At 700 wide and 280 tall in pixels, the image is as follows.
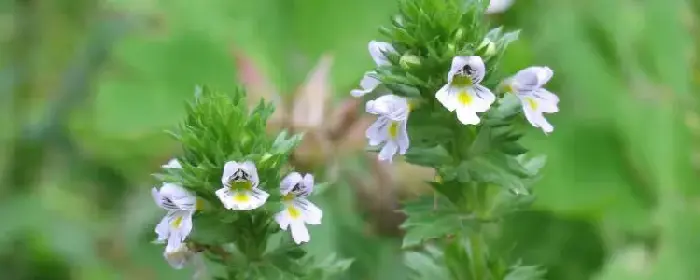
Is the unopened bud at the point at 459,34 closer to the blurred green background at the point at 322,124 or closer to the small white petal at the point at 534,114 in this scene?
the small white petal at the point at 534,114

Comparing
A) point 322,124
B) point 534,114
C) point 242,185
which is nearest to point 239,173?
point 242,185

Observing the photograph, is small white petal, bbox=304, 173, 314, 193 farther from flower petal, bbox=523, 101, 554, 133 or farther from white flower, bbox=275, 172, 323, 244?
flower petal, bbox=523, 101, 554, 133

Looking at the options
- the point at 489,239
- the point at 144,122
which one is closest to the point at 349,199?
the point at 489,239

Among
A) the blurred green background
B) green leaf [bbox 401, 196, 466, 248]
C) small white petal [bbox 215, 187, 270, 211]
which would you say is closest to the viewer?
small white petal [bbox 215, 187, 270, 211]

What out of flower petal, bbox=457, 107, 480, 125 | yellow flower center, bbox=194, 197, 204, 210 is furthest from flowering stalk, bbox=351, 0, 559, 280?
yellow flower center, bbox=194, 197, 204, 210

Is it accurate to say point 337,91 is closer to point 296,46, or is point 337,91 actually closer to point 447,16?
point 296,46

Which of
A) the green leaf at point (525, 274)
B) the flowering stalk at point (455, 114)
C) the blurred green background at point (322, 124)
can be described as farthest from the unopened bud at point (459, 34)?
the blurred green background at point (322, 124)
